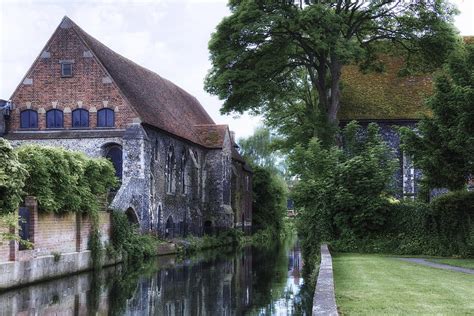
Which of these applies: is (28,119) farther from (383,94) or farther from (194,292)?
(194,292)

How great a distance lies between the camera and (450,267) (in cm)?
1645

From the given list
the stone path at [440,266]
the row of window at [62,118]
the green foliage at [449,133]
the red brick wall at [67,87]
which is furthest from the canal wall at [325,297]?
the red brick wall at [67,87]

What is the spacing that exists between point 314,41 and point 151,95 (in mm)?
13600

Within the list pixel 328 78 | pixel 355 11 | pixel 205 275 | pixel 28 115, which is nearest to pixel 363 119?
pixel 328 78

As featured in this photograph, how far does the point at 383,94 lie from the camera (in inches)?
1344

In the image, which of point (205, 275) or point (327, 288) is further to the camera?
point (205, 275)

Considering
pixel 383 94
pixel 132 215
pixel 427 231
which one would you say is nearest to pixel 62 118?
pixel 132 215

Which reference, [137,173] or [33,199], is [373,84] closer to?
[137,173]

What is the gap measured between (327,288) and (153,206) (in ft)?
77.0

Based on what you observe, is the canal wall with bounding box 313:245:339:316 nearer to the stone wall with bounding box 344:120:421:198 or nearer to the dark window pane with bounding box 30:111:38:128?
the stone wall with bounding box 344:120:421:198

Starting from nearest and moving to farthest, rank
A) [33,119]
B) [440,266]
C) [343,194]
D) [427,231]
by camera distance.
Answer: [440,266], [427,231], [343,194], [33,119]

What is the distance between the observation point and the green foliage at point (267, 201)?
57.2m

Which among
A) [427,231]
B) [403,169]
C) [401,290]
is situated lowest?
[401,290]

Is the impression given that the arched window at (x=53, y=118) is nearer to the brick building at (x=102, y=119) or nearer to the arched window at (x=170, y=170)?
the brick building at (x=102, y=119)
